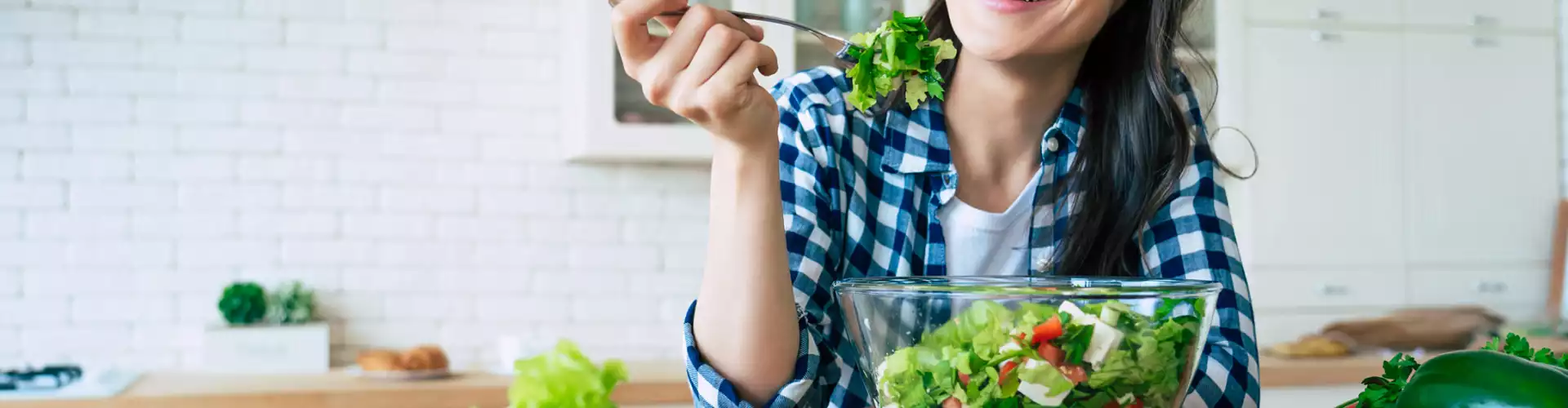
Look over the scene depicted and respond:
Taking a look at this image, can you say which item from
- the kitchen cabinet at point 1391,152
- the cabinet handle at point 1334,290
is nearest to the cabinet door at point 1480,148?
the kitchen cabinet at point 1391,152

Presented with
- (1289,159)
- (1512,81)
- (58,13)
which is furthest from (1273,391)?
(58,13)

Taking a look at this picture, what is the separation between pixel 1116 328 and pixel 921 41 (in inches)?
14.1

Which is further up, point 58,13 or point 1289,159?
point 58,13

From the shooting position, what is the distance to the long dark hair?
117cm

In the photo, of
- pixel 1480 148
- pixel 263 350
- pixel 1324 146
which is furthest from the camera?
pixel 1480 148

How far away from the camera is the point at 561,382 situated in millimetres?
371

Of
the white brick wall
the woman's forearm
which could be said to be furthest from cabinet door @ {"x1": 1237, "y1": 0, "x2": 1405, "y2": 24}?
the woman's forearm

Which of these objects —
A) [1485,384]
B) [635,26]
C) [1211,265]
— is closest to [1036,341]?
[1485,384]

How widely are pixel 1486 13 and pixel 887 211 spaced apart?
286 cm

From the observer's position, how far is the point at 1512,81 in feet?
10.9

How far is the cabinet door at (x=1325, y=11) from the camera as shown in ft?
10.2

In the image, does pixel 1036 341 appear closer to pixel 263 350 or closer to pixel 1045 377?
pixel 1045 377

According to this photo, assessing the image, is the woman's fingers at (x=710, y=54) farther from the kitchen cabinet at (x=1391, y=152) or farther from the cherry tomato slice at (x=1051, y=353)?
the kitchen cabinet at (x=1391, y=152)

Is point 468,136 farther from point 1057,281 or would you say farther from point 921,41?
point 1057,281
